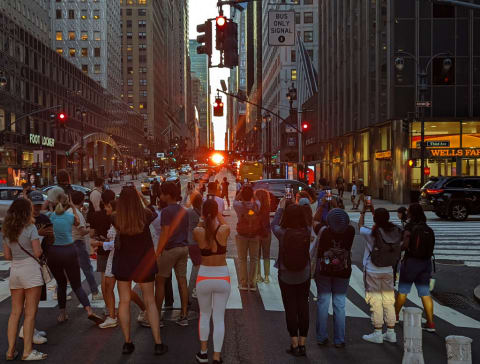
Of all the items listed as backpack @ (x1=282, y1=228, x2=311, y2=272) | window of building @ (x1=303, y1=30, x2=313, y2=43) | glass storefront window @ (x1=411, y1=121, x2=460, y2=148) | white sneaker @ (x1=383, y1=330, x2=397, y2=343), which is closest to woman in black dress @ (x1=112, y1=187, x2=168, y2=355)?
backpack @ (x1=282, y1=228, x2=311, y2=272)

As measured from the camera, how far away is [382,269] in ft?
23.8

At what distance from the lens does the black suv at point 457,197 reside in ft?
74.0

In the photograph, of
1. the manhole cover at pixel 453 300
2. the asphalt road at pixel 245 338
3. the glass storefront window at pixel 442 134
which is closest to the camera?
the asphalt road at pixel 245 338

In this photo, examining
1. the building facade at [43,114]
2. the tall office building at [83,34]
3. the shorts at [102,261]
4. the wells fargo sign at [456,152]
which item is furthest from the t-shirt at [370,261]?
the tall office building at [83,34]

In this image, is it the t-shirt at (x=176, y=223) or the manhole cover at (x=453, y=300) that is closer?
the t-shirt at (x=176, y=223)

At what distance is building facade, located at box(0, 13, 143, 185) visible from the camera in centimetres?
5072

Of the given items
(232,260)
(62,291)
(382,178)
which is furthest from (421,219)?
(382,178)

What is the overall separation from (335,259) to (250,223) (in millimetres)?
3466

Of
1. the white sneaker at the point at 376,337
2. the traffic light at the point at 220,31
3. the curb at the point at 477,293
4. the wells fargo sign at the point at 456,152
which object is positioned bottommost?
the curb at the point at 477,293

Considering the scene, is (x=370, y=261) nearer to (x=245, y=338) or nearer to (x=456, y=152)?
(x=245, y=338)

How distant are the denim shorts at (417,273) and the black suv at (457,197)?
16.2 metres

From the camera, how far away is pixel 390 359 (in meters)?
6.58

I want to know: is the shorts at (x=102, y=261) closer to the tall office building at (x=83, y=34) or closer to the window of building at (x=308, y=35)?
the window of building at (x=308, y=35)

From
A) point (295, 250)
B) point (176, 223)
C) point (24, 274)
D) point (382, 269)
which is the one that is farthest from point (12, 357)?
point (382, 269)
